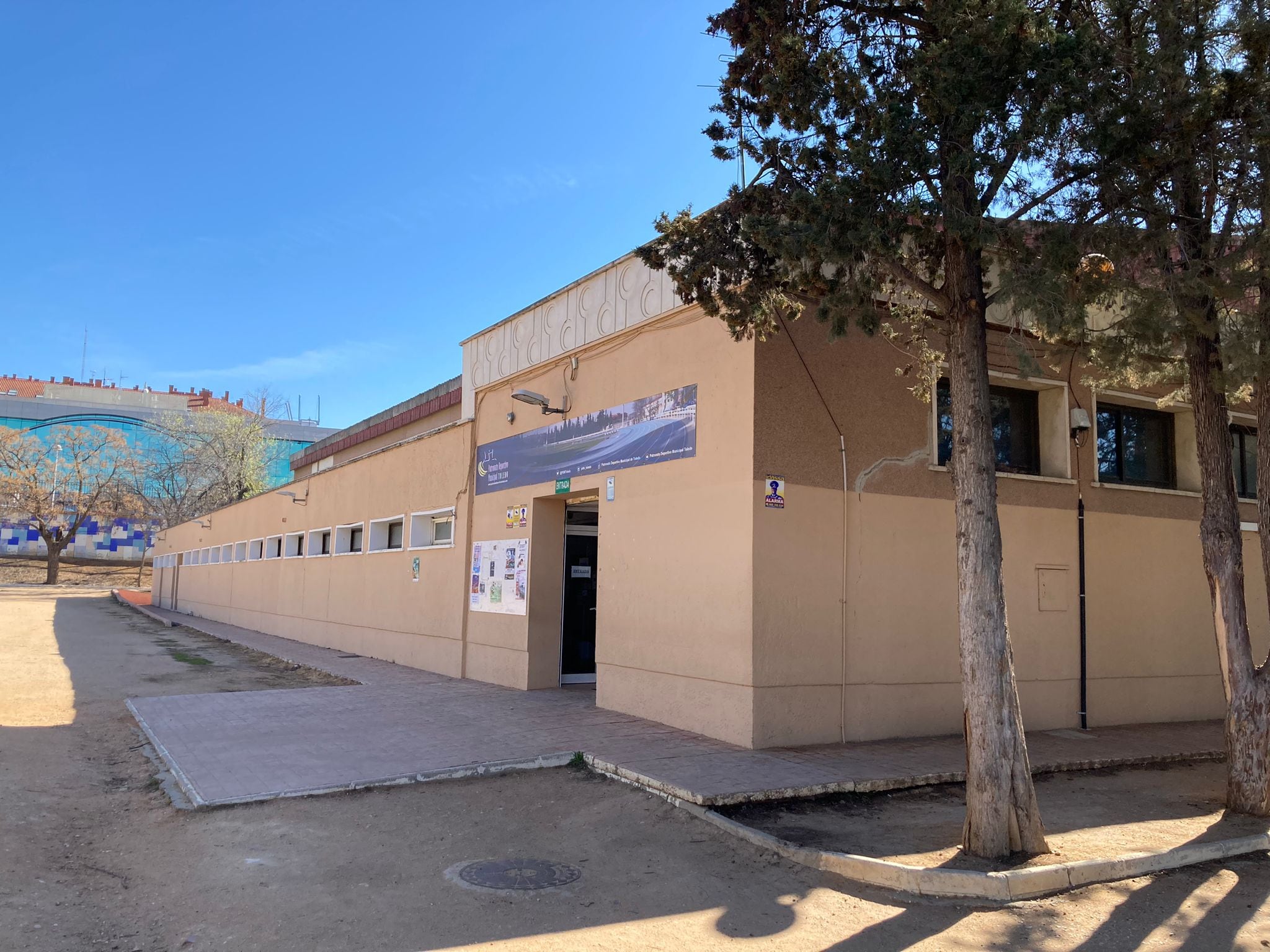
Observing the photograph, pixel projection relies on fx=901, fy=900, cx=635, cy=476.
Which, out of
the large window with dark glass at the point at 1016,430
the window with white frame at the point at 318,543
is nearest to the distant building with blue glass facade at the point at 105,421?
the window with white frame at the point at 318,543

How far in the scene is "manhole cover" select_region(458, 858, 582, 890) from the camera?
511 centimetres

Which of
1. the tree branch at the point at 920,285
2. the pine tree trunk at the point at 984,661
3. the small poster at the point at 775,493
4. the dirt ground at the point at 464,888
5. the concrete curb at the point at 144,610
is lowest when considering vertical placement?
the concrete curb at the point at 144,610

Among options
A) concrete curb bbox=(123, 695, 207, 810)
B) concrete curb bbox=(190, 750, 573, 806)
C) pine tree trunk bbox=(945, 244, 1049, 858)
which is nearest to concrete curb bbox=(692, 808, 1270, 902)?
pine tree trunk bbox=(945, 244, 1049, 858)

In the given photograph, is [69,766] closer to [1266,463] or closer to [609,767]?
[609,767]

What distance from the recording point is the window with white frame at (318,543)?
68.2 ft

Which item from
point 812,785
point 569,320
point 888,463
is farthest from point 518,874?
point 569,320

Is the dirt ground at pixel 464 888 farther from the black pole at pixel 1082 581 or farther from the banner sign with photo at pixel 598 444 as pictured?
the black pole at pixel 1082 581

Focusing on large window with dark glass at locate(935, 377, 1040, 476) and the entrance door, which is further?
the entrance door

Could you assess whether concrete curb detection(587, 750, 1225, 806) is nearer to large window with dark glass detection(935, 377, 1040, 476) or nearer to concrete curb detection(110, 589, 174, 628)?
large window with dark glass detection(935, 377, 1040, 476)

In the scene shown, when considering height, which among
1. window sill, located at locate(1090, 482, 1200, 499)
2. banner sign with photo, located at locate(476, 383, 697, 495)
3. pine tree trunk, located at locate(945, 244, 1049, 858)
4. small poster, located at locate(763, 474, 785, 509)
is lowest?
pine tree trunk, located at locate(945, 244, 1049, 858)

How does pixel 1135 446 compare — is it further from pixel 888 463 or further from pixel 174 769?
pixel 174 769

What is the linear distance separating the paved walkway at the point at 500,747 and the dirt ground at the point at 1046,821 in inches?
8.8

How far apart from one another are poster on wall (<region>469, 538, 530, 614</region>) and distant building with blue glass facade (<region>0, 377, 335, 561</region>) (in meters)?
44.3

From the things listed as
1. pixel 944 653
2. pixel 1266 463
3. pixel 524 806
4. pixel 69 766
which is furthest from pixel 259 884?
pixel 1266 463
